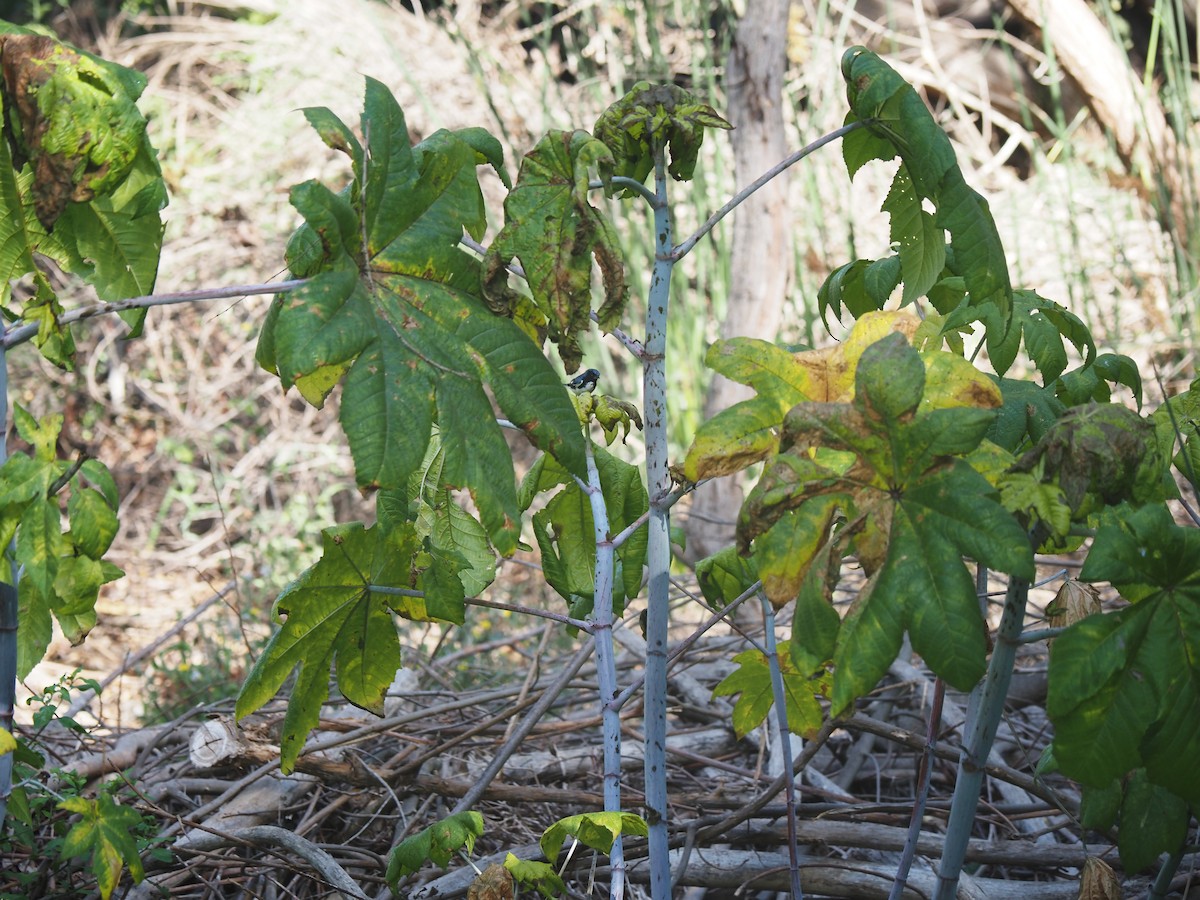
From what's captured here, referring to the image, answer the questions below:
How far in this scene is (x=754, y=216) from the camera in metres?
3.55

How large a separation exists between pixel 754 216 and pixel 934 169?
259cm

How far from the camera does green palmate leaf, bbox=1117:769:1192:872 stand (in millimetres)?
944

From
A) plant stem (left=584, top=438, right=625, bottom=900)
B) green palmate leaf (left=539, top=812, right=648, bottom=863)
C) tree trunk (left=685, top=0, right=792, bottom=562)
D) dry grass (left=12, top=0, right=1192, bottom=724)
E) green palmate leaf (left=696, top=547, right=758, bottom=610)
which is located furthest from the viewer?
Answer: dry grass (left=12, top=0, right=1192, bottom=724)

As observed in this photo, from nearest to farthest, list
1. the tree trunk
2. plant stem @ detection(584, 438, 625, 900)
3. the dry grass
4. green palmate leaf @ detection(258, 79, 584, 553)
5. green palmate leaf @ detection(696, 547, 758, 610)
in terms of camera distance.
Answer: green palmate leaf @ detection(258, 79, 584, 553) → plant stem @ detection(584, 438, 625, 900) → green palmate leaf @ detection(696, 547, 758, 610) → the tree trunk → the dry grass

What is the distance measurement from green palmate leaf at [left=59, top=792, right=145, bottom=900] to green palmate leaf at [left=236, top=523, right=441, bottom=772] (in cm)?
20

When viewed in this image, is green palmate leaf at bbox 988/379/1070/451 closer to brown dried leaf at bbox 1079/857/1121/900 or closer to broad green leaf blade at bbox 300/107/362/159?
brown dried leaf at bbox 1079/857/1121/900

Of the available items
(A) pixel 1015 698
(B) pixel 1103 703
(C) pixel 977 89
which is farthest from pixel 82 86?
(C) pixel 977 89

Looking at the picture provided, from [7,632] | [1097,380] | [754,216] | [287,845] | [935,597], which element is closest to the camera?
[935,597]

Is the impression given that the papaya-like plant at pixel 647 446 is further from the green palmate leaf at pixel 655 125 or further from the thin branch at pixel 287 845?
the thin branch at pixel 287 845

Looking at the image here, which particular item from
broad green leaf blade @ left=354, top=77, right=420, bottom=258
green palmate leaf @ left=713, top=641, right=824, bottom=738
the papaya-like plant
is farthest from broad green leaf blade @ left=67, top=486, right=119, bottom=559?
green palmate leaf @ left=713, top=641, right=824, bottom=738

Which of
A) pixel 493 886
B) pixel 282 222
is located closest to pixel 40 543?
pixel 493 886

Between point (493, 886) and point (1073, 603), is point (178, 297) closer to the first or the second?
point (493, 886)

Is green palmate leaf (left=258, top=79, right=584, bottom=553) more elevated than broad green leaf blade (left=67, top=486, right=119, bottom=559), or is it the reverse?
green palmate leaf (left=258, top=79, right=584, bottom=553)

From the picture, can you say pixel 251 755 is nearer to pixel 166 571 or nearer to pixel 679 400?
pixel 679 400
